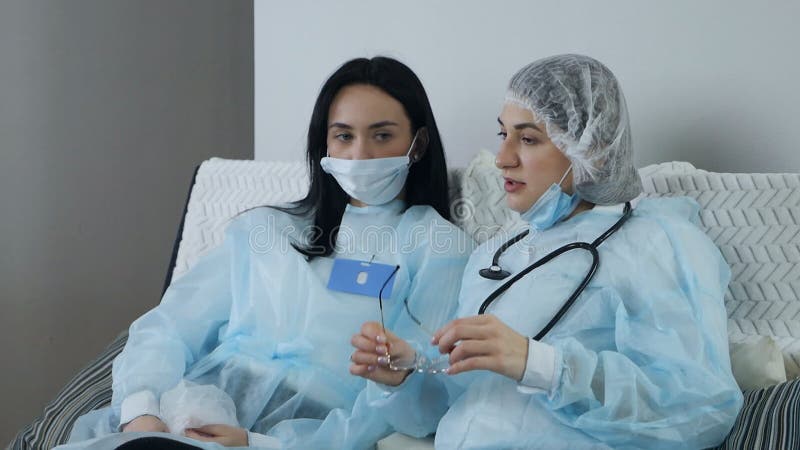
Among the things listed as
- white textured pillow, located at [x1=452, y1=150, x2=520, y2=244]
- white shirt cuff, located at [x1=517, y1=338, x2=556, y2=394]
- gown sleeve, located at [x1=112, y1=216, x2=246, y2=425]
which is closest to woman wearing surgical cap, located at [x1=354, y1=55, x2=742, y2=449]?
white shirt cuff, located at [x1=517, y1=338, x2=556, y2=394]

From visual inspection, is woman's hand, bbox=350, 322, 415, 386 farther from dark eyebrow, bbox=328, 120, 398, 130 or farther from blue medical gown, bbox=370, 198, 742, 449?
dark eyebrow, bbox=328, 120, 398, 130

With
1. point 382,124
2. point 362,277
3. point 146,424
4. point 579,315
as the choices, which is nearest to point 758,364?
point 579,315

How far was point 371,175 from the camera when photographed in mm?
1873

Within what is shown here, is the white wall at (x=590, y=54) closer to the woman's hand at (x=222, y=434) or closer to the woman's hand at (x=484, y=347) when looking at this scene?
the woman's hand at (x=484, y=347)

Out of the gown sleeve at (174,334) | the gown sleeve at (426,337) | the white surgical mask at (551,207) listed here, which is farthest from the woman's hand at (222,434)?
the white surgical mask at (551,207)

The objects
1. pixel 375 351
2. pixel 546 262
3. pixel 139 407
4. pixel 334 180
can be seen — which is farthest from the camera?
pixel 334 180

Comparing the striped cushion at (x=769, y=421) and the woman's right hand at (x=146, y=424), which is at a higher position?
the striped cushion at (x=769, y=421)

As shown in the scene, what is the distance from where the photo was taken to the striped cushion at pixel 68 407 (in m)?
1.73

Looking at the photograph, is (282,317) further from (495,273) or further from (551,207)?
(551,207)

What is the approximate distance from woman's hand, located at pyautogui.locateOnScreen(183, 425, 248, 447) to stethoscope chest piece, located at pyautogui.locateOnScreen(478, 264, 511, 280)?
0.54 meters

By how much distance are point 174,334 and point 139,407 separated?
25 centimetres

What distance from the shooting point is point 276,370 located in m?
1.80

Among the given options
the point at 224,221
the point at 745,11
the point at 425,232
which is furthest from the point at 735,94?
the point at 224,221

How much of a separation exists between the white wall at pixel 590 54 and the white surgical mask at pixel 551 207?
19.0 inches
